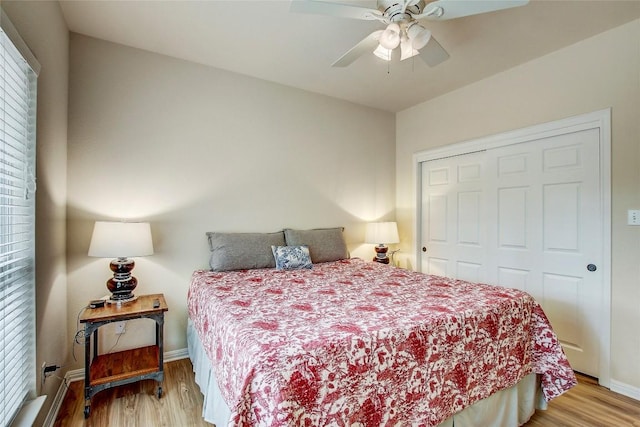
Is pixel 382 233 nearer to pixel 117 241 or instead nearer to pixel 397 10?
pixel 397 10

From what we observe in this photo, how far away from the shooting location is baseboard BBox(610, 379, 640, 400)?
6.98 ft

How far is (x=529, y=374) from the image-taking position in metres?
1.84

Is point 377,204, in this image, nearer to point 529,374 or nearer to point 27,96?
point 529,374

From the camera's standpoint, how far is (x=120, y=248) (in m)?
2.09

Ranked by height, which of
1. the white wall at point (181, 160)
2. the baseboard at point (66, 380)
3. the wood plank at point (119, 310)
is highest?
the white wall at point (181, 160)

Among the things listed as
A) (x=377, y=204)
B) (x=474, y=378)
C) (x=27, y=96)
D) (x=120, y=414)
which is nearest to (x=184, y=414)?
(x=120, y=414)

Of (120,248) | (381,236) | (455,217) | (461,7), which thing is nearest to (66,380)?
(120,248)

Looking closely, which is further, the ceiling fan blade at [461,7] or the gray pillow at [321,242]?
the gray pillow at [321,242]

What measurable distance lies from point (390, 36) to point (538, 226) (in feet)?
6.92

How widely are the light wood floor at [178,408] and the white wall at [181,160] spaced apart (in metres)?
0.46

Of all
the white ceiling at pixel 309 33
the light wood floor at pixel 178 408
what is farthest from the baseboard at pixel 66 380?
the white ceiling at pixel 309 33

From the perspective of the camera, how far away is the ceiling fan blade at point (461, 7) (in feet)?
4.80

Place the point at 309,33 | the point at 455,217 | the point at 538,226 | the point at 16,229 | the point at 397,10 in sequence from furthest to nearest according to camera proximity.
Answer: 1. the point at 455,217
2. the point at 538,226
3. the point at 309,33
4. the point at 397,10
5. the point at 16,229

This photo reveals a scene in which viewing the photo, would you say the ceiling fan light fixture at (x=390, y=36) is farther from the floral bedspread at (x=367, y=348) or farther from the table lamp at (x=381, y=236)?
the table lamp at (x=381, y=236)
